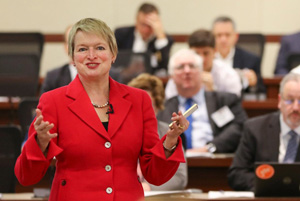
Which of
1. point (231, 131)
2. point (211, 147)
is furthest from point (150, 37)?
point (211, 147)

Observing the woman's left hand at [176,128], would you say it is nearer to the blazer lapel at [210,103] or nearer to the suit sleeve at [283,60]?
the blazer lapel at [210,103]

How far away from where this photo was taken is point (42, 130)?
6.55ft

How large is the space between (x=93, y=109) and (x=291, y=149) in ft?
6.99

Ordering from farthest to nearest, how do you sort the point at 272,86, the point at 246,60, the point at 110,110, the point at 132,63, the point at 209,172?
the point at 246,60 < the point at 272,86 < the point at 132,63 < the point at 209,172 < the point at 110,110

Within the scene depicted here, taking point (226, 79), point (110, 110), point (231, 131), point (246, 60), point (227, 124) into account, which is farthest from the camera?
point (246, 60)

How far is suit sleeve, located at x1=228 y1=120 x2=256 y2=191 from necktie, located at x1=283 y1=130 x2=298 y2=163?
0.22 metres

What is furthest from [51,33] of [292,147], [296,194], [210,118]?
[296,194]

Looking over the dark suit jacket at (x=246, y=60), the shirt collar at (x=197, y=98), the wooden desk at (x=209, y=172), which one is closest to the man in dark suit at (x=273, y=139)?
the wooden desk at (x=209, y=172)

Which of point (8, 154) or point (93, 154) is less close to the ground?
point (93, 154)

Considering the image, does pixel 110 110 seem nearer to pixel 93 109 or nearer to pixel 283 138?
pixel 93 109

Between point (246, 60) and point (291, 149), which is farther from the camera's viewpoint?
point (246, 60)

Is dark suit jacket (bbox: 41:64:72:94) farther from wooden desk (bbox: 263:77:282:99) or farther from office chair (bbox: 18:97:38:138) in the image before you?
wooden desk (bbox: 263:77:282:99)

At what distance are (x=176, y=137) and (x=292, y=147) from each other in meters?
2.04

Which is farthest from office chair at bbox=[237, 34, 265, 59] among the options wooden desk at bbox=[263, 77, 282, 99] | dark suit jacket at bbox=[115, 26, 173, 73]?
dark suit jacket at bbox=[115, 26, 173, 73]
